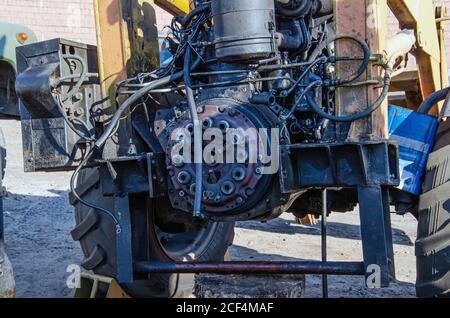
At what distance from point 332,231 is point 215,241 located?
9.66 ft

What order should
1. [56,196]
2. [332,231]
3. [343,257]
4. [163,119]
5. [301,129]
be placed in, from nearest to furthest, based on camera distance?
[301,129] < [163,119] < [343,257] < [332,231] < [56,196]

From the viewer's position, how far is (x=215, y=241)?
4820mm

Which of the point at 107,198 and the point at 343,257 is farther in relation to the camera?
the point at 343,257

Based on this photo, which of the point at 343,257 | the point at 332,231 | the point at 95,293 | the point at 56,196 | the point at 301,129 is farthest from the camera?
the point at 56,196

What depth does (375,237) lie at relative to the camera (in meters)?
3.13

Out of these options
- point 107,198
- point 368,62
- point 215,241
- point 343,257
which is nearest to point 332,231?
point 343,257

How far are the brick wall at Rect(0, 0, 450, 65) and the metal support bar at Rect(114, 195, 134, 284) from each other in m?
9.56

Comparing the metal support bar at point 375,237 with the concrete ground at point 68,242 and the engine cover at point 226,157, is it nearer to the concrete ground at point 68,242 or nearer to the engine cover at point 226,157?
the engine cover at point 226,157

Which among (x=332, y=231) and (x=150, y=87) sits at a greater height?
(x=150, y=87)

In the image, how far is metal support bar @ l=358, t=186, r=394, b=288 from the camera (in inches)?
122

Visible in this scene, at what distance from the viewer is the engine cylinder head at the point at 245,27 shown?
3.28 m

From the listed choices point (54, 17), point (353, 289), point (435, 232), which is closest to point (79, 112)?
point (435, 232)

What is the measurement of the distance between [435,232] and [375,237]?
314 millimetres
